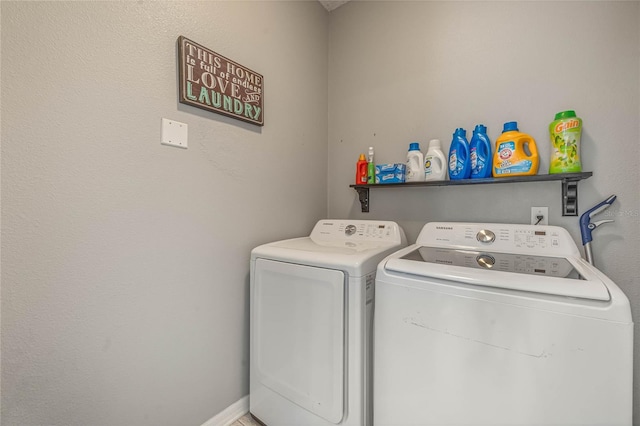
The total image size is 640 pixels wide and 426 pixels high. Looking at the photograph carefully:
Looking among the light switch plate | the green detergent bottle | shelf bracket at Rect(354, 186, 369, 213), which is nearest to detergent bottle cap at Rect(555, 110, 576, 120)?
the green detergent bottle

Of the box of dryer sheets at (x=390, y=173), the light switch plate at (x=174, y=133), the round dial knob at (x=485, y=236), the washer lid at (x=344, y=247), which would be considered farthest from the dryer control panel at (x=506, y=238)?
the light switch plate at (x=174, y=133)

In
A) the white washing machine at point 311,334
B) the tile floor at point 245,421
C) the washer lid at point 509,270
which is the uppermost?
the washer lid at point 509,270

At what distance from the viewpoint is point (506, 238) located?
50.7 inches

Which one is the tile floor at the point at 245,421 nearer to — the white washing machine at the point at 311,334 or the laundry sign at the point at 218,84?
the white washing machine at the point at 311,334

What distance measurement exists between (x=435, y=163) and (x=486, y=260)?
Result: 2.18 ft

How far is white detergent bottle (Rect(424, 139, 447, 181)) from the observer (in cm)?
156

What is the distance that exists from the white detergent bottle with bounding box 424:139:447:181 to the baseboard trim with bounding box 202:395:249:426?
1676 mm

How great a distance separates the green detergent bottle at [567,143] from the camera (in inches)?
48.1

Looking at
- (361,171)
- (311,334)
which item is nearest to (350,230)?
(361,171)

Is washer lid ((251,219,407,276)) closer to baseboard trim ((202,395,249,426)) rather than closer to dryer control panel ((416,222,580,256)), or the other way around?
dryer control panel ((416,222,580,256))

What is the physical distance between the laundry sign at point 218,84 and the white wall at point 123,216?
49 millimetres

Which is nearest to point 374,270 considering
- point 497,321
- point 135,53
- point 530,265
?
point 497,321

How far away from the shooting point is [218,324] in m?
1.38

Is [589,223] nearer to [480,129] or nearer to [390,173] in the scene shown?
[480,129]
